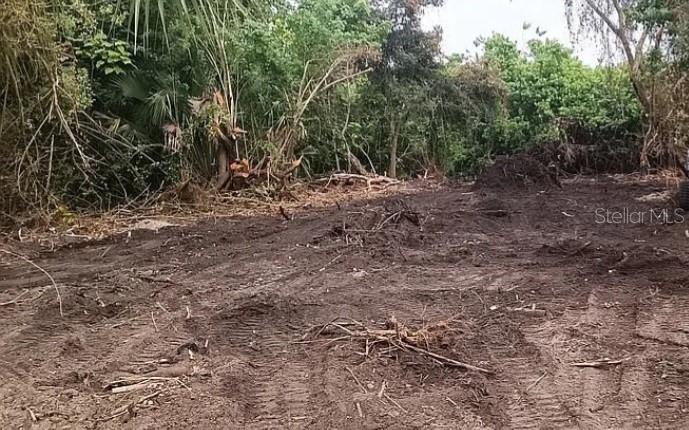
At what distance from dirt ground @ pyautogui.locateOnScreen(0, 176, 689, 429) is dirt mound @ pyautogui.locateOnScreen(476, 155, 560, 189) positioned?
3857mm

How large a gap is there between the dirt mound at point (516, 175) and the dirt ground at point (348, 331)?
3.86m

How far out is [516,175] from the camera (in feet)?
34.5

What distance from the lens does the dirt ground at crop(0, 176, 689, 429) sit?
2740 mm

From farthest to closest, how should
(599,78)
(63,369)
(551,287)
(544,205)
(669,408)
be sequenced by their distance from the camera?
(599,78) → (544,205) → (551,287) → (63,369) → (669,408)

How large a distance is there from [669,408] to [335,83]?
936 cm

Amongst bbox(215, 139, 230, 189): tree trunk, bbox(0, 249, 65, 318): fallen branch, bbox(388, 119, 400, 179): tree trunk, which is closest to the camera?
bbox(0, 249, 65, 318): fallen branch

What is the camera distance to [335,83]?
11414 mm

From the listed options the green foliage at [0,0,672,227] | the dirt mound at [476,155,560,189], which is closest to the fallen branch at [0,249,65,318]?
the green foliage at [0,0,672,227]

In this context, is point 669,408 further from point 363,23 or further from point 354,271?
point 363,23

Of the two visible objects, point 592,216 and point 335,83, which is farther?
point 335,83

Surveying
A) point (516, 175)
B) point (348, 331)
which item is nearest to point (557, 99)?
point (516, 175)

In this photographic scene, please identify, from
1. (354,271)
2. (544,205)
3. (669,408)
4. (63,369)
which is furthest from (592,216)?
(63,369)

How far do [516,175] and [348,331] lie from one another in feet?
24.7

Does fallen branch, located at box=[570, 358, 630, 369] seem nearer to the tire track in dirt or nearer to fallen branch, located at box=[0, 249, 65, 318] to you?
the tire track in dirt
